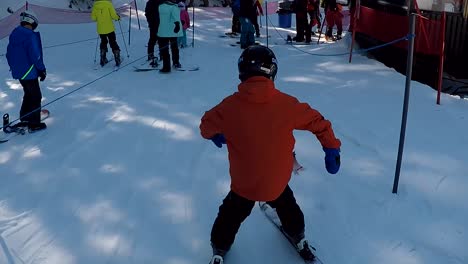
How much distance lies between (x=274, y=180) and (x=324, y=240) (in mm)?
1036

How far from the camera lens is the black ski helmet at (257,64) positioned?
9.29 ft

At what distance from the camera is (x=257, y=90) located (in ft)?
9.10

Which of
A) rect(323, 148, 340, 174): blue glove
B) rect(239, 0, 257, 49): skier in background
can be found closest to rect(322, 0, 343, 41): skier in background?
rect(239, 0, 257, 49): skier in background

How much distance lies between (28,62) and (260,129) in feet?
15.9

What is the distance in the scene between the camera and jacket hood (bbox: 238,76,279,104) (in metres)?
2.78

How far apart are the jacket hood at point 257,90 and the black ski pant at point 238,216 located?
2.27 feet

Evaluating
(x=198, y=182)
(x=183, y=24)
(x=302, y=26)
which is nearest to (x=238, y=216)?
(x=198, y=182)

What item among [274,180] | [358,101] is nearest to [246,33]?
[358,101]

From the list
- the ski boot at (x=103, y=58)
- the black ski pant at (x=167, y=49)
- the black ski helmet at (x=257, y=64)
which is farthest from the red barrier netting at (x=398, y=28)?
the ski boot at (x=103, y=58)

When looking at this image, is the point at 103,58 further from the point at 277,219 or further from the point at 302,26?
the point at 277,219

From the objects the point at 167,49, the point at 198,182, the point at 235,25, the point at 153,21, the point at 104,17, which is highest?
the point at 104,17

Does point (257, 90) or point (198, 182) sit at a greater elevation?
point (257, 90)

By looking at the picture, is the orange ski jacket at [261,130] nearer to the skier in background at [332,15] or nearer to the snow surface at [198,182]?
the snow surface at [198,182]

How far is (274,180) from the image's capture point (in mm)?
2973
